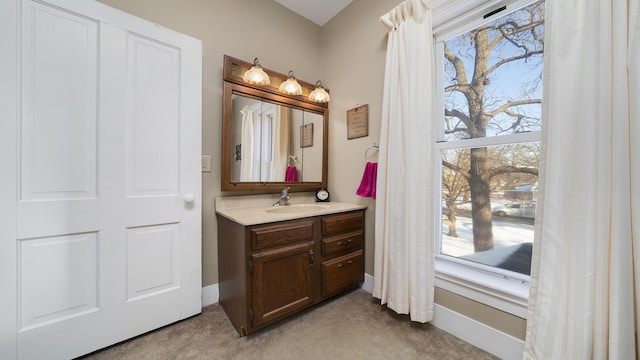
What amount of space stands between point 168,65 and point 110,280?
1408 mm

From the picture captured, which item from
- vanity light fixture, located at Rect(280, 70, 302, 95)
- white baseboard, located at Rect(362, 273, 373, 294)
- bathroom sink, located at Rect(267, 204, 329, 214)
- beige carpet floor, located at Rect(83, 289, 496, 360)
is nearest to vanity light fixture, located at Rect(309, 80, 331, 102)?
vanity light fixture, located at Rect(280, 70, 302, 95)

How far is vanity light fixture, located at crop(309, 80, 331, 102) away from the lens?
7.37ft

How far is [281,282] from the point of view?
1508 millimetres

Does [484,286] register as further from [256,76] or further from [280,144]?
[256,76]

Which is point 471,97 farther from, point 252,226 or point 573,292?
point 252,226

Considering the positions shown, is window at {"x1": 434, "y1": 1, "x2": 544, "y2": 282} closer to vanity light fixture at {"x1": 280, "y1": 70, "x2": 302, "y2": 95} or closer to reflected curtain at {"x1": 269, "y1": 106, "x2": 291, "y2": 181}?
vanity light fixture at {"x1": 280, "y1": 70, "x2": 302, "y2": 95}

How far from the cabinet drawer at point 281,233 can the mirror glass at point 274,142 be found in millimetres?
625

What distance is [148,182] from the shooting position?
146 centimetres

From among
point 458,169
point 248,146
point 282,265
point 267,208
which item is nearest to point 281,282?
point 282,265

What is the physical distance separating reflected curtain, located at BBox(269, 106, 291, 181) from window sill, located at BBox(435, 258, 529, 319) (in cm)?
149

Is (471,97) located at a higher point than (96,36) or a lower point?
lower

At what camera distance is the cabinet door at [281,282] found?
4.61ft

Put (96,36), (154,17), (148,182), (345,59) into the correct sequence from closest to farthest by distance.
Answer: (96,36) < (148,182) < (154,17) < (345,59)

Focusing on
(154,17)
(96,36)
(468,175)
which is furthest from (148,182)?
(468,175)
